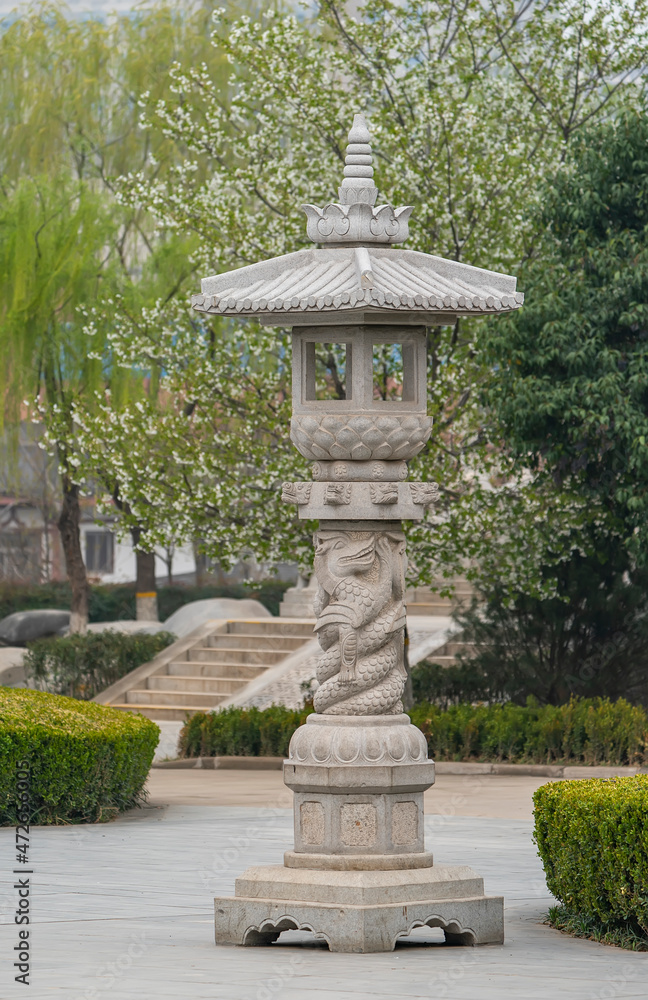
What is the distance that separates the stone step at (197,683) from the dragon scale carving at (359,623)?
1374 cm

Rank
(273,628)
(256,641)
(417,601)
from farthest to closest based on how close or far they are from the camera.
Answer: (417,601), (273,628), (256,641)

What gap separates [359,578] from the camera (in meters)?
8.00

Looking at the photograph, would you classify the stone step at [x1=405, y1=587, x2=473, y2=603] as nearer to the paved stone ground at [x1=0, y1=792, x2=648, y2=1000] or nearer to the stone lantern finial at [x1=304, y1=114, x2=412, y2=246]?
the paved stone ground at [x1=0, y1=792, x2=648, y2=1000]

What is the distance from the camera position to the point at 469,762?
16.7 metres

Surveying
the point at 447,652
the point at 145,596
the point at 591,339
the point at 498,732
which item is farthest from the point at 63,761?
the point at 145,596

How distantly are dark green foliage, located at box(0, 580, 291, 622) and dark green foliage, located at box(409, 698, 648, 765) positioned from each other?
42.7 feet

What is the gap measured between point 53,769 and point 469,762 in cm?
604

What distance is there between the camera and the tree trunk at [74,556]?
25641mm

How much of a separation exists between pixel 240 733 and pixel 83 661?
5.19m

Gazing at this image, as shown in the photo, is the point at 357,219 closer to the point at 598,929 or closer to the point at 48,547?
the point at 598,929

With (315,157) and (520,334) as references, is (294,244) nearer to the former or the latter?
(315,157)

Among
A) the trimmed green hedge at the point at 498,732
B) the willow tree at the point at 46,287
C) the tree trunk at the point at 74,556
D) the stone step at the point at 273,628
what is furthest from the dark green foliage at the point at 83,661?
the trimmed green hedge at the point at 498,732

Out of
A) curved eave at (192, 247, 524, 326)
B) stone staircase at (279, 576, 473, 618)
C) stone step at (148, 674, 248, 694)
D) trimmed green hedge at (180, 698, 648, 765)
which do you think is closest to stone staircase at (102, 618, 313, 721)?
stone step at (148, 674, 248, 694)

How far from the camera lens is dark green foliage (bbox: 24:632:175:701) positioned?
73.6 feet
